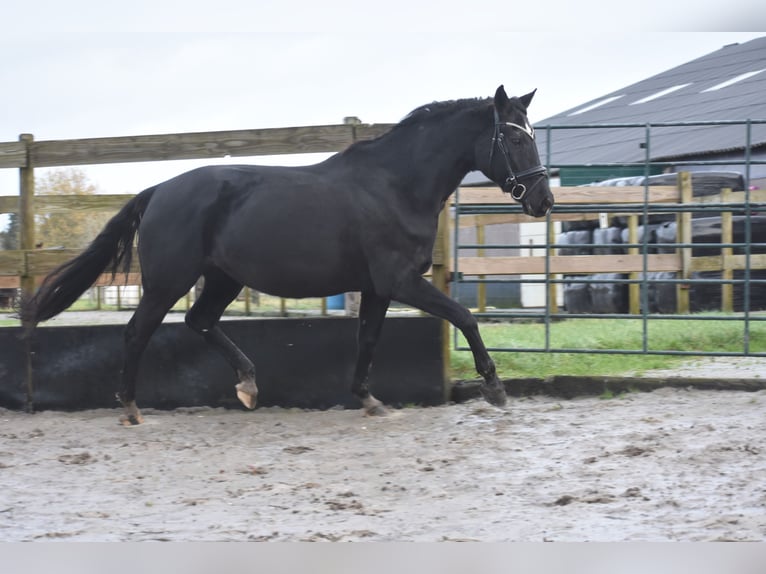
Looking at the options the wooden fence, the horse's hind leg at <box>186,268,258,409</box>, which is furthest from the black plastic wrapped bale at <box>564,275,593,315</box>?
the horse's hind leg at <box>186,268,258,409</box>

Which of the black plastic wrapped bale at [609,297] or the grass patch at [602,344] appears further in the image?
the black plastic wrapped bale at [609,297]

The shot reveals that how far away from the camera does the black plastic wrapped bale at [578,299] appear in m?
12.1

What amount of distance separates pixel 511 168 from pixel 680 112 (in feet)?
57.9

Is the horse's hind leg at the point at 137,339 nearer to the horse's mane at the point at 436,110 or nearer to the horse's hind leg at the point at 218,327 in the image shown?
the horse's hind leg at the point at 218,327

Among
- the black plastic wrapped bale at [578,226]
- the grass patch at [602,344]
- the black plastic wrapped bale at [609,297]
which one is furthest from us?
the black plastic wrapped bale at [578,226]

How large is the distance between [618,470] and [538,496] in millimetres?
547

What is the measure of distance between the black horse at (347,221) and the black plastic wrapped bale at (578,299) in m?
6.57

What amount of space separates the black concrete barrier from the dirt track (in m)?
0.17

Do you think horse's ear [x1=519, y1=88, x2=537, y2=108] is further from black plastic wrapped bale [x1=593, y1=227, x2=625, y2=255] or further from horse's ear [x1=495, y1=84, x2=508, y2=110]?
black plastic wrapped bale [x1=593, y1=227, x2=625, y2=255]

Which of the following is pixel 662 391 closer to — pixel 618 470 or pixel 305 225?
pixel 618 470

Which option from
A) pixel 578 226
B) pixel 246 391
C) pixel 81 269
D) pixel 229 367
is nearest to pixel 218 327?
pixel 229 367

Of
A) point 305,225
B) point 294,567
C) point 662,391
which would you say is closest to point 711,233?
point 662,391

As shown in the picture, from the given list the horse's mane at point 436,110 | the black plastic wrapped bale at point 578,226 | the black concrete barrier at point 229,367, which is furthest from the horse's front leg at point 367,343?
the black plastic wrapped bale at point 578,226

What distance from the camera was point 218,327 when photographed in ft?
20.6
